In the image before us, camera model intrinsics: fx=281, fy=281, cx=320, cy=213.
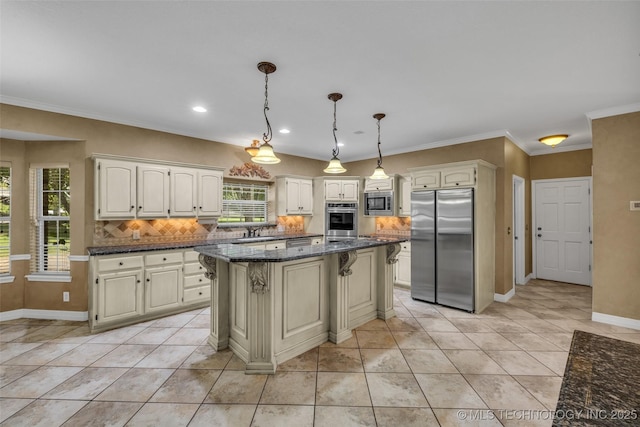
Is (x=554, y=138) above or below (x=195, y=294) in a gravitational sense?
above

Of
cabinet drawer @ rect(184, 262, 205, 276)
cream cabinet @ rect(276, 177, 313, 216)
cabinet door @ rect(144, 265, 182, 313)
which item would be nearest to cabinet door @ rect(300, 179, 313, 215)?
cream cabinet @ rect(276, 177, 313, 216)

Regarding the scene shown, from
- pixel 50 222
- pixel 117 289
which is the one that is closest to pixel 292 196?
pixel 117 289

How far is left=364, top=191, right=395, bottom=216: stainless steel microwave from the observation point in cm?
577

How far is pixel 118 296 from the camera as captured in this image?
3.51m

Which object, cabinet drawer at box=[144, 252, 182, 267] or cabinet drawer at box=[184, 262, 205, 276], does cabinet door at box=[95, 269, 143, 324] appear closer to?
cabinet drawer at box=[144, 252, 182, 267]

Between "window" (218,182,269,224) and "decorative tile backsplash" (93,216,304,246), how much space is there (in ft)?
0.97

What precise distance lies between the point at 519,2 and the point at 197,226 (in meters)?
4.76

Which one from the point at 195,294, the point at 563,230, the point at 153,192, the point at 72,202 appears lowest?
the point at 195,294

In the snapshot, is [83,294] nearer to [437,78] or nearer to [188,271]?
[188,271]

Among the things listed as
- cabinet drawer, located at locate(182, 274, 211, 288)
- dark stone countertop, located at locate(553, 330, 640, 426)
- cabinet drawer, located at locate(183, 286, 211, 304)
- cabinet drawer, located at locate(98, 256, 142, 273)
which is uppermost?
dark stone countertop, located at locate(553, 330, 640, 426)

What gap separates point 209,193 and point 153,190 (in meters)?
0.82

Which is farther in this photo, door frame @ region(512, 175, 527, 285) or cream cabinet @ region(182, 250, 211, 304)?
door frame @ region(512, 175, 527, 285)

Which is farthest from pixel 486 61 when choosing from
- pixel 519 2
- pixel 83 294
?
pixel 83 294

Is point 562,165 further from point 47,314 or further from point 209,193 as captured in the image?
point 47,314
